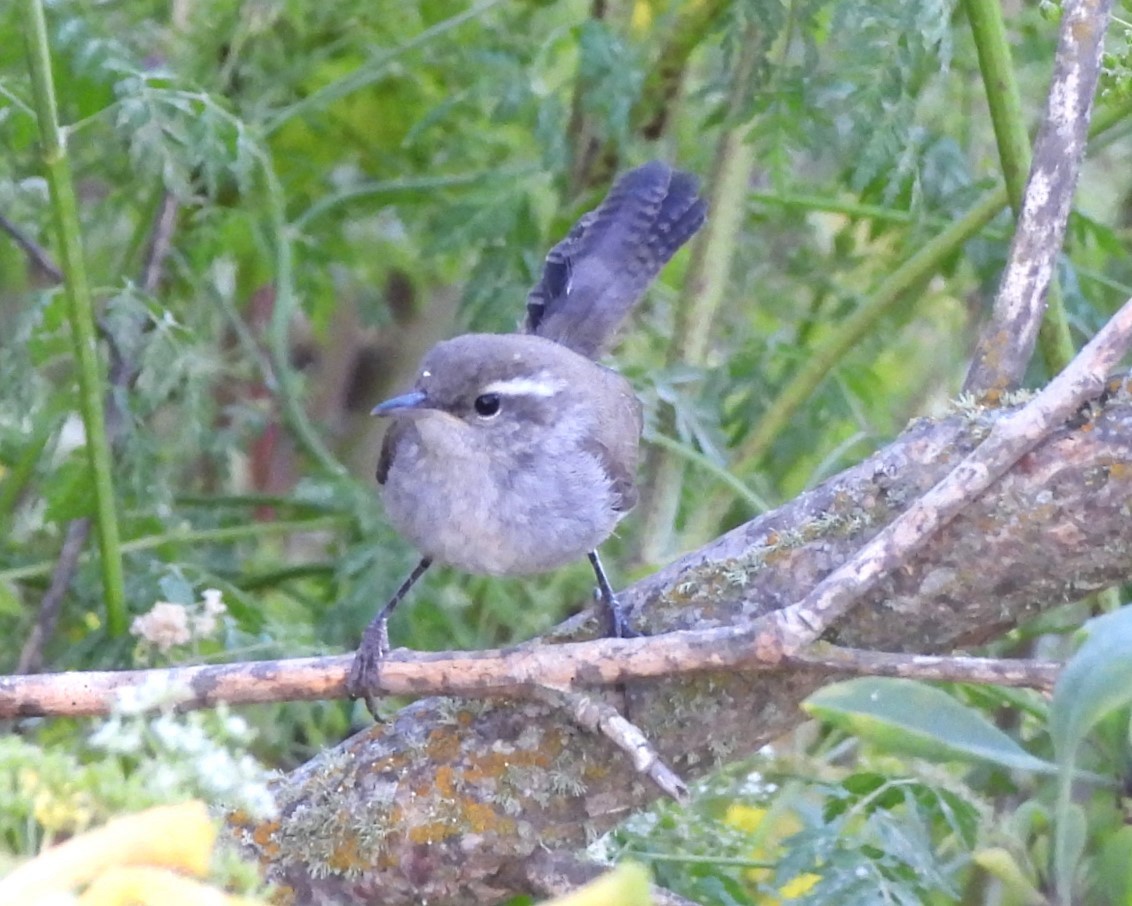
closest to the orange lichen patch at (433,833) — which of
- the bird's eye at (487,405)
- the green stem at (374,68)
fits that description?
the bird's eye at (487,405)

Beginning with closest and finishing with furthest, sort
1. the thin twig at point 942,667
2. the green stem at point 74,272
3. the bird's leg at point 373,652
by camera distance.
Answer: the thin twig at point 942,667 < the bird's leg at point 373,652 < the green stem at point 74,272

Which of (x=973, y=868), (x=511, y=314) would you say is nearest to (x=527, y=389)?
(x=511, y=314)

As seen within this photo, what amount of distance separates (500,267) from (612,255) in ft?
0.69

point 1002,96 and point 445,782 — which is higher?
point 1002,96

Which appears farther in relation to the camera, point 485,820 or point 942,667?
point 485,820

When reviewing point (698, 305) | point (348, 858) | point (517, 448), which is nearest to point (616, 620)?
point (348, 858)

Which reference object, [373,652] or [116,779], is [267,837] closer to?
[373,652]

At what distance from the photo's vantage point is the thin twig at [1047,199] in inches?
64.1

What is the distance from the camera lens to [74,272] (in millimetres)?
1849

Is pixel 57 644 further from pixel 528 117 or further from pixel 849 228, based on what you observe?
pixel 849 228

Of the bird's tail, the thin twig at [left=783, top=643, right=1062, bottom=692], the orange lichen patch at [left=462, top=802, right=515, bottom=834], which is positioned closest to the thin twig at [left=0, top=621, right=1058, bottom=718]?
the thin twig at [left=783, top=643, right=1062, bottom=692]

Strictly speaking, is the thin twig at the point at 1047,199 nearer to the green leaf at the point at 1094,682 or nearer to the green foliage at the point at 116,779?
the green leaf at the point at 1094,682

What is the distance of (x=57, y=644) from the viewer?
256 cm

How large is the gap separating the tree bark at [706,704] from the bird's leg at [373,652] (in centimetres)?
8
